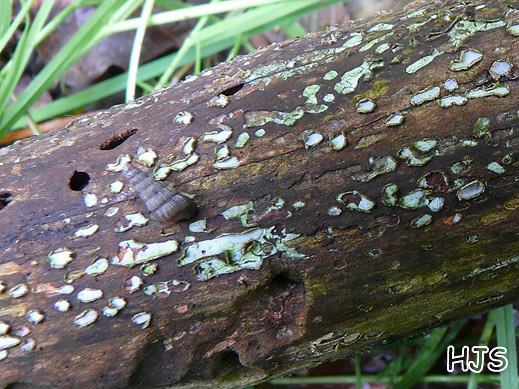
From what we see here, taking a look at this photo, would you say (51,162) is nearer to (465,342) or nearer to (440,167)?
(440,167)

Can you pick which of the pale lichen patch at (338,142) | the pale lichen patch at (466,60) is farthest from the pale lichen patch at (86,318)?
the pale lichen patch at (466,60)

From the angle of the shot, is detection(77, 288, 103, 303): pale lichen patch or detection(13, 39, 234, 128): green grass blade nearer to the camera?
detection(77, 288, 103, 303): pale lichen patch

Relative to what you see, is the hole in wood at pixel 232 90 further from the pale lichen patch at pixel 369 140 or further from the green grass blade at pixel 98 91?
the green grass blade at pixel 98 91

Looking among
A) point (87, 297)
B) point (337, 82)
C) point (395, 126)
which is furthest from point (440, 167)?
point (87, 297)

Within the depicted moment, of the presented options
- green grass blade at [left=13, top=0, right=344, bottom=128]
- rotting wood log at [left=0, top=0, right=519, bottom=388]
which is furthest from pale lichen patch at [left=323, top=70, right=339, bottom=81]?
green grass blade at [left=13, top=0, right=344, bottom=128]

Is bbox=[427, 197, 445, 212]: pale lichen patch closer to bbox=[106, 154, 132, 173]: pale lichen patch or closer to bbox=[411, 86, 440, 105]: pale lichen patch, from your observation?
bbox=[411, 86, 440, 105]: pale lichen patch
